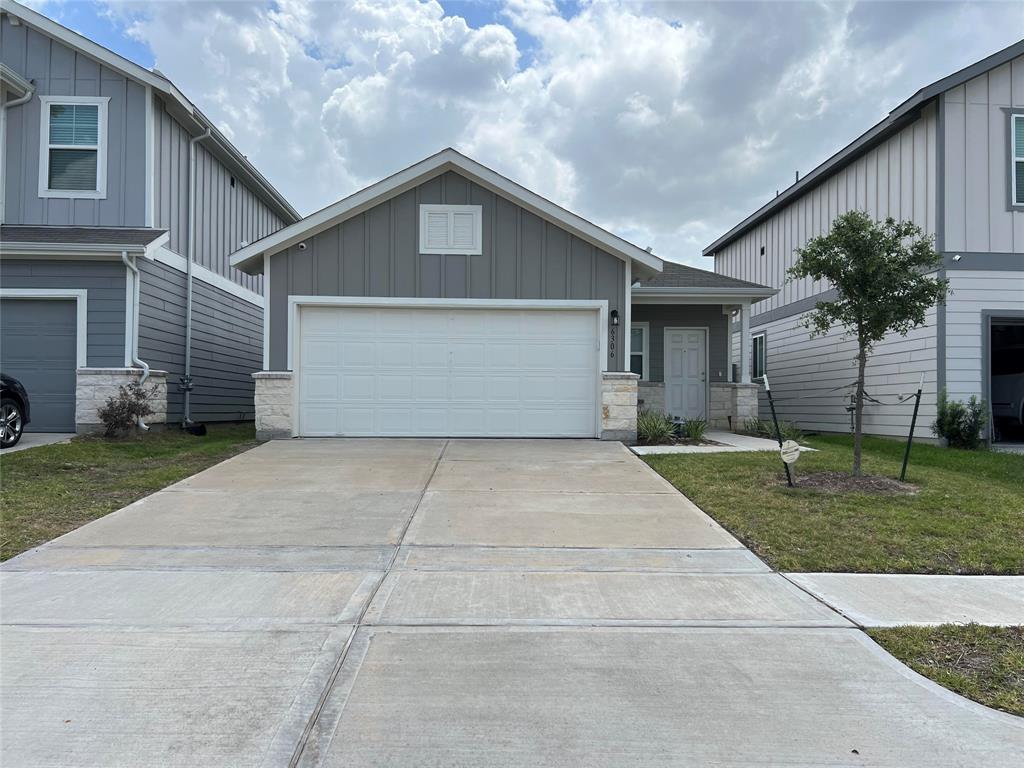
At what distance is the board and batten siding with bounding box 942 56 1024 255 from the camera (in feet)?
36.1

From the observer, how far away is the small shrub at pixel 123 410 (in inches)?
404

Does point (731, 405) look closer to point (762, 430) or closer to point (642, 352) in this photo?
point (762, 430)

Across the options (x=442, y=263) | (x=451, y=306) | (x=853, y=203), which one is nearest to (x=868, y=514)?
(x=451, y=306)

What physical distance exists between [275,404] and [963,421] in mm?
11034

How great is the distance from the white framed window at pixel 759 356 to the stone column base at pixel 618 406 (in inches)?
339

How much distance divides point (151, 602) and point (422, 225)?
26.7 feet

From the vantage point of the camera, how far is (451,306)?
36.1 ft

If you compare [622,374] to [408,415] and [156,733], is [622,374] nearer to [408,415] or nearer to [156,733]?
[408,415]

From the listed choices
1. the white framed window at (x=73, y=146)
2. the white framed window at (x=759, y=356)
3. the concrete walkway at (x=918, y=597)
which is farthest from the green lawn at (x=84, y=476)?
the white framed window at (x=759, y=356)

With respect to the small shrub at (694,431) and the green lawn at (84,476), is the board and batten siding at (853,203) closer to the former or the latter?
the small shrub at (694,431)

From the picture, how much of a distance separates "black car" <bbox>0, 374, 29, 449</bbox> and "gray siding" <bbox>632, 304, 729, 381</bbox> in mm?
10897

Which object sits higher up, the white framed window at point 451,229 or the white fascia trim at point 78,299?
the white framed window at point 451,229

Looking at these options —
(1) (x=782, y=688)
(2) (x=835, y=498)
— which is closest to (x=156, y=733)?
(1) (x=782, y=688)

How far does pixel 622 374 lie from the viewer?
11.0 meters
